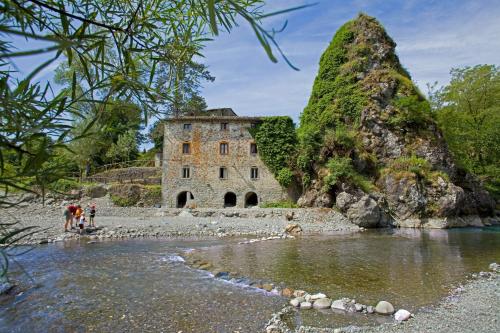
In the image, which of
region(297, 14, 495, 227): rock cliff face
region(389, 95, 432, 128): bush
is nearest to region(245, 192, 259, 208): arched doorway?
region(297, 14, 495, 227): rock cliff face

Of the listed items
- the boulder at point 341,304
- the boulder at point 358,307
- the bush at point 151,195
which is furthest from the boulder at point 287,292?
the bush at point 151,195

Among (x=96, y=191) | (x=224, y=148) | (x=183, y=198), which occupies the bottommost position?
(x=183, y=198)

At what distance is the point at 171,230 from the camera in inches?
749

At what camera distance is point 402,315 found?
21.5ft

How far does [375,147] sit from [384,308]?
23.7 m

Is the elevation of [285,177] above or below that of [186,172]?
below

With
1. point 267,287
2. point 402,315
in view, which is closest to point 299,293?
point 267,287

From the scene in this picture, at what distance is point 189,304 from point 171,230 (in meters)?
12.1

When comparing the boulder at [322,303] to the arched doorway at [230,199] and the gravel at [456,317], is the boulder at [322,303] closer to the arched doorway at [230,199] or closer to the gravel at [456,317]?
the gravel at [456,317]

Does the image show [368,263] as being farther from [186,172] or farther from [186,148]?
[186,148]

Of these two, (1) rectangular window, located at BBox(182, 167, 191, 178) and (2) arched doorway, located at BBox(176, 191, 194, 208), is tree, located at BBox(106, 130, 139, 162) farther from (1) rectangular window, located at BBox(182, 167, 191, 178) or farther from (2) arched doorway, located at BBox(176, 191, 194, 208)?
(2) arched doorway, located at BBox(176, 191, 194, 208)

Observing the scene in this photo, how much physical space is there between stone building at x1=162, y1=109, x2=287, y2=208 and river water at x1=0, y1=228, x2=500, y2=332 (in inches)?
567

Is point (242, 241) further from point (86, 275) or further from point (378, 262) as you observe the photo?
point (86, 275)

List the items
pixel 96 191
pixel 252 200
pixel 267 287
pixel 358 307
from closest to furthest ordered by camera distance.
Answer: pixel 358 307, pixel 267 287, pixel 96 191, pixel 252 200
